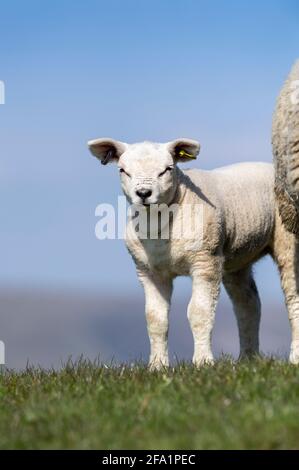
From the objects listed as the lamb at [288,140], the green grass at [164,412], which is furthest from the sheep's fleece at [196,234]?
the green grass at [164,412]

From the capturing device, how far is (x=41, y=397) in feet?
21.7

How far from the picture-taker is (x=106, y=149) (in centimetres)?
961

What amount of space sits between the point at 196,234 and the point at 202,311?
2.37ft

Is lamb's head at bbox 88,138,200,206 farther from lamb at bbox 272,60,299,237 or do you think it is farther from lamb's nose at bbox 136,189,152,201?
lamb at bbox 272,60,299,237

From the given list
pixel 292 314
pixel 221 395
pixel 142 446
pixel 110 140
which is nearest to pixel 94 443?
pixel 142 446

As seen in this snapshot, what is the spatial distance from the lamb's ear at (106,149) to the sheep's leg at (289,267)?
202 centimetres

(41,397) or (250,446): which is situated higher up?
(41,397)

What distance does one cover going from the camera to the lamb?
9.05m

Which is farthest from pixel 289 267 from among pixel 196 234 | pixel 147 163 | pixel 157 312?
pixel 147 163

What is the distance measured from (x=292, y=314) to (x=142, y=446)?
5539 millimetres

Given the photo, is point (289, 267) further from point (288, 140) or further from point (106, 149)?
point (106, 149)

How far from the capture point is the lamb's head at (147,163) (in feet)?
29.2

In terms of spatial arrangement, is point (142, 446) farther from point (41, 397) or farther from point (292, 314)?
point (292, 314)

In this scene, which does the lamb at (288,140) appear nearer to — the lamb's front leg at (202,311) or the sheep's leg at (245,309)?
the lamb's front leg at (202,311)
